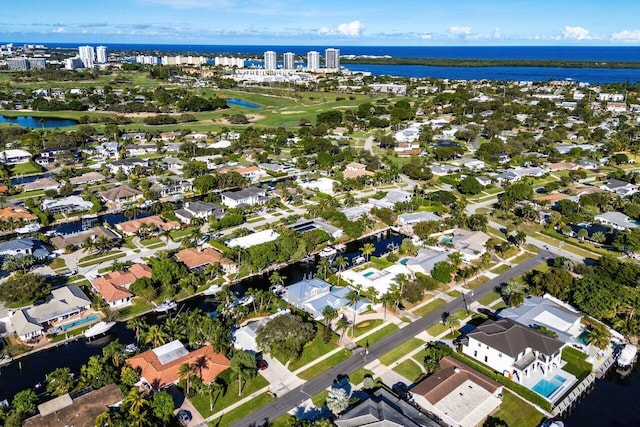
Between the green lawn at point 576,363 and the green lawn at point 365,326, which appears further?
the green lawn at point 365,326

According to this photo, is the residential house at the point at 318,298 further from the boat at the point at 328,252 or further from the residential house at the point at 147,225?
the residential house at the point at 147,225

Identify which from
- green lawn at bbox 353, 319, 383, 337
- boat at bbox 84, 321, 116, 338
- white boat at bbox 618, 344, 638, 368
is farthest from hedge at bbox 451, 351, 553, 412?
boat at bbox 84, 321, 116, 338

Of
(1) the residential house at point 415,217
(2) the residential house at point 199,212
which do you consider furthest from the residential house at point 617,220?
(2) the residential house at point 199,212

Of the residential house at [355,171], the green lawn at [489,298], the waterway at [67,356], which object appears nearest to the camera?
A: the waterway at [67,356]

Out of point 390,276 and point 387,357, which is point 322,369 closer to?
point 387,357

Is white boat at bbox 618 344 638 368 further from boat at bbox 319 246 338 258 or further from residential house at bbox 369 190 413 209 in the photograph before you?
residential house at bbox 369 190 413 209

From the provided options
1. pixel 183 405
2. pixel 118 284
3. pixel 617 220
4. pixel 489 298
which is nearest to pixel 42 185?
pixel 118 284
